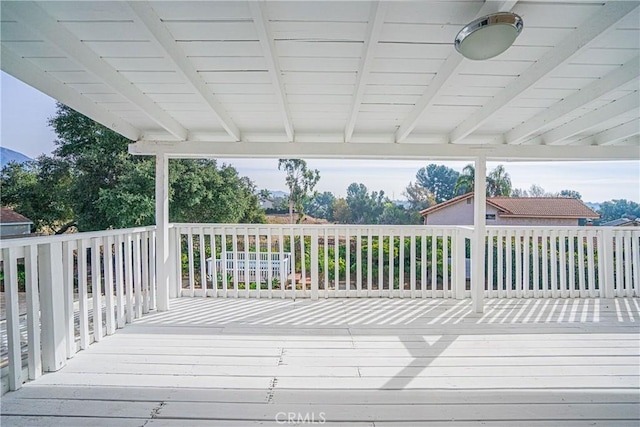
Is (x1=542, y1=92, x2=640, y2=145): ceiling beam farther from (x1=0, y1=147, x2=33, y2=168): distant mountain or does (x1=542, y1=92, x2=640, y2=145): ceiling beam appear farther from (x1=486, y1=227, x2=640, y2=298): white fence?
(x1=0, y1=147, x2=33, y2=168): distant mountain

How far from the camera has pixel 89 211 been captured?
7.62m

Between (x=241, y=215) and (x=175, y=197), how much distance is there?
1884mm

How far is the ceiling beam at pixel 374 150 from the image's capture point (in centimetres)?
334

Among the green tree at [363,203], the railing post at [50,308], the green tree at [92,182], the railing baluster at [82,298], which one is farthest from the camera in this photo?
the green tree at [363,203]

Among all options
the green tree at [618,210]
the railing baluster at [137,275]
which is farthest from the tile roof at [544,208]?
the railing baluster at [137,275]

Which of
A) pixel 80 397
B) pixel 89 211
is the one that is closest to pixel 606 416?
pixel 80 397

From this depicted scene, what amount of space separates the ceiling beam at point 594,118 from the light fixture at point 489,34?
68.5 inches

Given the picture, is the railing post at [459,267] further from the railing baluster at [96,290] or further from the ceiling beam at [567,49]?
the railing baluster at [96,290]

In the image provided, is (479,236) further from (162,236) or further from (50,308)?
(50,308)

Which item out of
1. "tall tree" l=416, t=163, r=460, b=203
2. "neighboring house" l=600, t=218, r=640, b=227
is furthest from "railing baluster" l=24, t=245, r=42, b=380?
"tall tree" l=416, t=163, r=460, b=203

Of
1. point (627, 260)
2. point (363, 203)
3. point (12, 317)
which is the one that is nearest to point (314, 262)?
point (12, 317)

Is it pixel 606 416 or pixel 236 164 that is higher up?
pixel 236 164

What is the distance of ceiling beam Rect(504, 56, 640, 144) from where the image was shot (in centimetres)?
181

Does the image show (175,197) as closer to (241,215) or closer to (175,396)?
(241,215)
